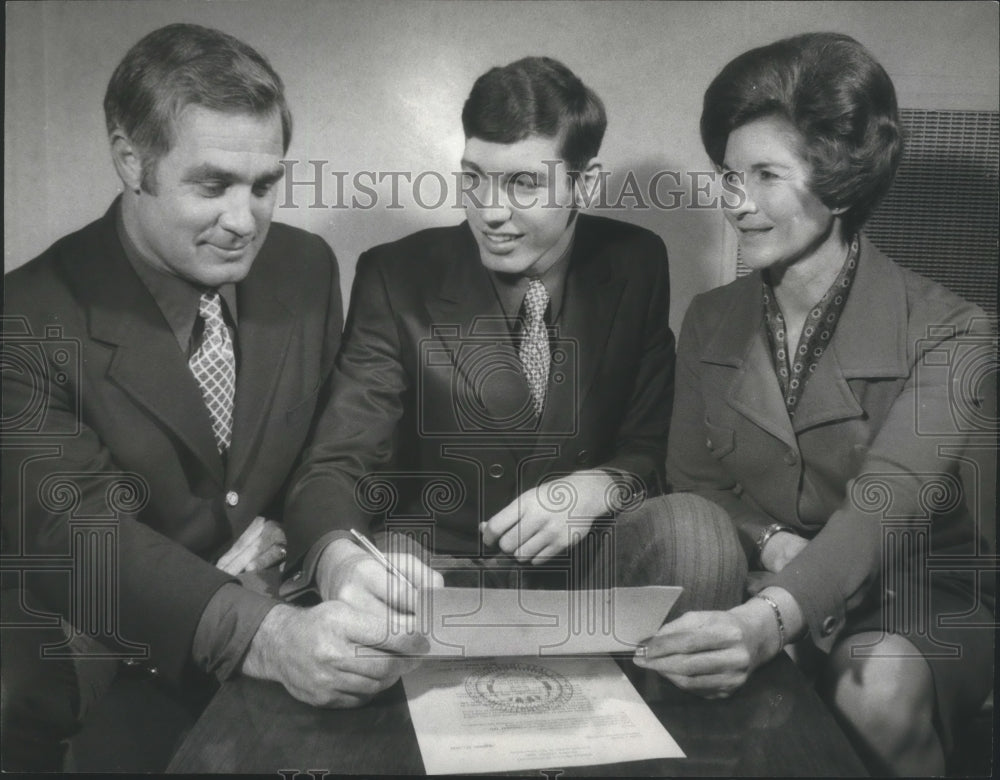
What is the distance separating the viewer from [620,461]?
5.11ft


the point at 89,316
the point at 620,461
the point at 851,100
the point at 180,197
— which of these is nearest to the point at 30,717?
the point at 89,316

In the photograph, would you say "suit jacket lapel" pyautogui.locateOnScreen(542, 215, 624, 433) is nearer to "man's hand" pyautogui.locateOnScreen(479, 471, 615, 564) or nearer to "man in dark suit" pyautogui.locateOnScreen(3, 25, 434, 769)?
"man's hand" pyautogui.locateOnScreen(479, 471, 615, 564)

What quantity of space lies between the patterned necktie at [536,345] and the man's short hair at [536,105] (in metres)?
0.24

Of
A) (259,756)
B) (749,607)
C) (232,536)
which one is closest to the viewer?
(259,756)

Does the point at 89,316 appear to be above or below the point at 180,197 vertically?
below

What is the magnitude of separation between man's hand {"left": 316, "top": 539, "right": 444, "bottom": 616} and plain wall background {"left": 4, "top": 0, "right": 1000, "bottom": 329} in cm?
49

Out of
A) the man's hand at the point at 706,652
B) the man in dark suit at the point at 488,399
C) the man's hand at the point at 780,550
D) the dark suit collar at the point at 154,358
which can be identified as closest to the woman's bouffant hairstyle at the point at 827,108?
the man in dark suit at the point at 488,399

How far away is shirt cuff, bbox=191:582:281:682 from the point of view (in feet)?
4.52

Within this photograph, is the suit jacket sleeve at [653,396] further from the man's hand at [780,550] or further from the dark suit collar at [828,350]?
the man's hand at [780,550]

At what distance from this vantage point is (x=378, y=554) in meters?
1.43

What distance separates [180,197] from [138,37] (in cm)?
30

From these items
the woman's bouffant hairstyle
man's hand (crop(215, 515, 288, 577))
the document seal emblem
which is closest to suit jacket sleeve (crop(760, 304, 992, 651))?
the woman's bouffant hairstyle

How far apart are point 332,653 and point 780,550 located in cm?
80

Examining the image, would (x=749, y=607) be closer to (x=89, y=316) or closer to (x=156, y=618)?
(x=156, y=618)
